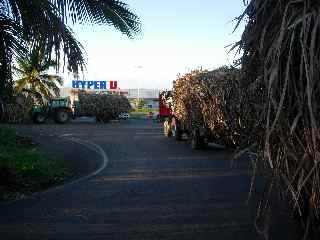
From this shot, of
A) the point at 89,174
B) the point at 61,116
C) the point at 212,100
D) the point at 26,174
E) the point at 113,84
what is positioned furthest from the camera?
the point at 113,84

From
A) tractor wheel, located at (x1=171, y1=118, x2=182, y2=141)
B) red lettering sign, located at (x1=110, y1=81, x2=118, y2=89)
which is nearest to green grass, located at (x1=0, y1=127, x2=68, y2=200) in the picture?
tractor wheel, located at (x1=171, y1=118, x2=182, y2=141)

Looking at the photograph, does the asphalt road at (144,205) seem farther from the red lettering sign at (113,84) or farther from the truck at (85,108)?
the red lettering sign at (113,84)

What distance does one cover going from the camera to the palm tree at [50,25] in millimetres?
9078

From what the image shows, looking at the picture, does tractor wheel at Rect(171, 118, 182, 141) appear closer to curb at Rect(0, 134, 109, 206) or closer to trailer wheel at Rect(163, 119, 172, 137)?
trailer wheel at Rect(163, 119, 172, 137)

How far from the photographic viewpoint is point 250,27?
5715 millimetres

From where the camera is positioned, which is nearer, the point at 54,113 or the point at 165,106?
the point at 165,106

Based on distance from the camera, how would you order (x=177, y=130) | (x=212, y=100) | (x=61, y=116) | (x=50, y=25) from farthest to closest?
1. (x=61, y=116)
2. (x=177, y=130)
3. (x=212, y=100)
4. (x=50, y=25)

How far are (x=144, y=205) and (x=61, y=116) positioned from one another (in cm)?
3664

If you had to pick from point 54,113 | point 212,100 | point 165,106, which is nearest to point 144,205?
point 212,100

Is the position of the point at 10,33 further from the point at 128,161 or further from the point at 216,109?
the point at 216,109

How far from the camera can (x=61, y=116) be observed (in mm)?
45438

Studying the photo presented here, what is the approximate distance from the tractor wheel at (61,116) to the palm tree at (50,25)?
3513 cm

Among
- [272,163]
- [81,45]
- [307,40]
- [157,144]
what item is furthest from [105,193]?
[157,144]

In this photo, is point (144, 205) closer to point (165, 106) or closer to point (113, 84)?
point (165, 106)
